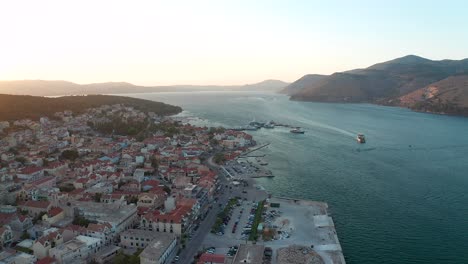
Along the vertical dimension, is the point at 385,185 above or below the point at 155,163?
below

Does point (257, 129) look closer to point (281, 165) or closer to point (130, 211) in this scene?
point (281, 165)

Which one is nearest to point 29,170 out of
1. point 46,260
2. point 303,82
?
point 46,260

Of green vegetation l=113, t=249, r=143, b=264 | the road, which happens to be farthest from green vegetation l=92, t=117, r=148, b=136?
green vegetation l=113, t=249, r=143, b=264

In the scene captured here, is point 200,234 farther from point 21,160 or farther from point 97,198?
point 21,160

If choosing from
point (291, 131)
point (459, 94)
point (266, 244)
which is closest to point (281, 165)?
point (266, 244)

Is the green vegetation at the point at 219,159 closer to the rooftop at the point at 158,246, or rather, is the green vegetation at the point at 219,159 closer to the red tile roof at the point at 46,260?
the rooftop at the point at 158,246

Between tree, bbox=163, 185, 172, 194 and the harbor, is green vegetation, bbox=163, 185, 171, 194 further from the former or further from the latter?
the harbor
